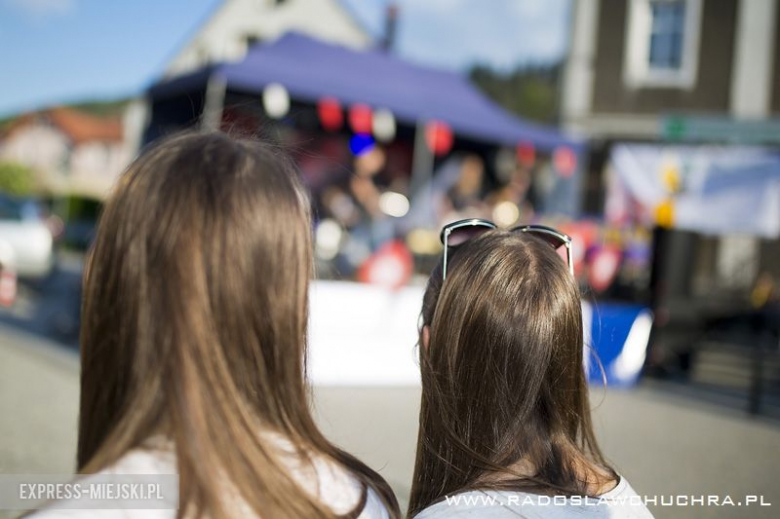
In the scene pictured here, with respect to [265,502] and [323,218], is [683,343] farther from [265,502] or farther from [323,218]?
[265,502]

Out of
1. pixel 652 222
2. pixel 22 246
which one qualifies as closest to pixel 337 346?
pixel 652 222

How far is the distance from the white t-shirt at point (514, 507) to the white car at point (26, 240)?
39.9 feet

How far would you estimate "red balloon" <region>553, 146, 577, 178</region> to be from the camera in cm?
1104

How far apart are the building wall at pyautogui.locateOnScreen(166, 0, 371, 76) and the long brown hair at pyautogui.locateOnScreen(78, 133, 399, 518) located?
103 feet

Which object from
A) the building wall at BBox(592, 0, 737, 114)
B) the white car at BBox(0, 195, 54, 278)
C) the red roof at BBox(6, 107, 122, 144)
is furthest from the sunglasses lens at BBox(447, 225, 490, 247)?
the red roof at BBox(6, 107, 122, 144)

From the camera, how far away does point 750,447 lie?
5.95 metres

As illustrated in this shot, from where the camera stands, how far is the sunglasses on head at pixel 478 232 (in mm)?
1650

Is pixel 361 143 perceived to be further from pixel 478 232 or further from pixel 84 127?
pixel 84 127

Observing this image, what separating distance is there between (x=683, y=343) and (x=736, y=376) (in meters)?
1.02

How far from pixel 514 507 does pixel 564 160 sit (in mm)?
10444

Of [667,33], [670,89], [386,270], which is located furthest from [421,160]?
[667,33]

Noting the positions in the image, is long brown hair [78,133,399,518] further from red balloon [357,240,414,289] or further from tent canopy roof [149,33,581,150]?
tent canopy roof [149,33,581,150]

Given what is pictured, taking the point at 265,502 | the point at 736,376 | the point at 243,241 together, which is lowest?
the point at 736,376

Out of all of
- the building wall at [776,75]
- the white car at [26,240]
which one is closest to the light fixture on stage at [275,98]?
the white car at [26,240]
